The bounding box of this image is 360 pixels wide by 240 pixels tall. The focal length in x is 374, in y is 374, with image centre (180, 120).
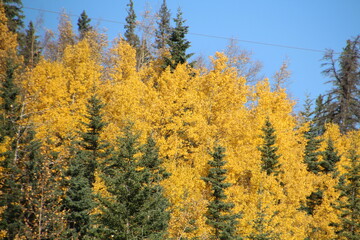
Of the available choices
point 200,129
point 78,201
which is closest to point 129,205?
point 78,201

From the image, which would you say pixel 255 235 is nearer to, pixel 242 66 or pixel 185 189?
pixel 185 189

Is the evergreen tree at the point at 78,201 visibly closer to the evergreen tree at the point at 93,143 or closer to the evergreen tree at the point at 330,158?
the evergreen tree at the point at 93,143

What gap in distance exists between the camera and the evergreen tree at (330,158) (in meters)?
38.0

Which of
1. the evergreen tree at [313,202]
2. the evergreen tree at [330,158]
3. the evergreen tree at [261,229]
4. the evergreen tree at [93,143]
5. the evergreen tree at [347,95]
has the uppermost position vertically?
the evergreen tree at [347,95]

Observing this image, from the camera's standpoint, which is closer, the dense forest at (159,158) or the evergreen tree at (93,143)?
the dense forest at (159,158)

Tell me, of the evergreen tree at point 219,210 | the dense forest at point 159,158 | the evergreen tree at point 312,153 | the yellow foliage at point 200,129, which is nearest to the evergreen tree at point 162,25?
the dense forest at point 159,158

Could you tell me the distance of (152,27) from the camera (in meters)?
47.9

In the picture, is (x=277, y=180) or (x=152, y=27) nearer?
(x=277, y=180)

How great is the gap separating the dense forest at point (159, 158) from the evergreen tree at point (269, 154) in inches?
3.6

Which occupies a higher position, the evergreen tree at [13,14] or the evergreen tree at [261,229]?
the evergreen tree at [13,14]

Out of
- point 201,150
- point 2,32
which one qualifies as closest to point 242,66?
point 201,150

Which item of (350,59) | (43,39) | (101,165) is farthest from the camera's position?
(43,39)

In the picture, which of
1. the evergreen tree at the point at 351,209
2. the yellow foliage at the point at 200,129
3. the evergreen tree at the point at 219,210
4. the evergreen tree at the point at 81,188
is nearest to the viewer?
the evergreen tree at the point at 219,210

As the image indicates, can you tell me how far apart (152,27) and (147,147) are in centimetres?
2842
